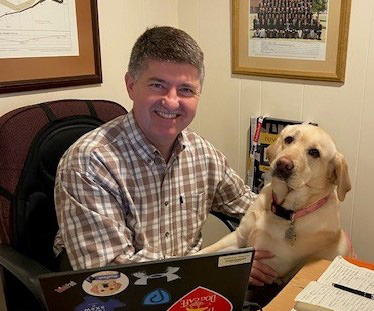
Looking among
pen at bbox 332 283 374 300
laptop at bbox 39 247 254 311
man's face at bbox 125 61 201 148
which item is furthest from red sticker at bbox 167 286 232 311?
man's face at bbox 125 61 201 148

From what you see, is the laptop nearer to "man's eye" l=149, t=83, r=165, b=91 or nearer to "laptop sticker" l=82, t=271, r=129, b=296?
"laptop sticker" l=82, t=271, r=129, b=296

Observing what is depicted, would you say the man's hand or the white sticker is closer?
the white sticker

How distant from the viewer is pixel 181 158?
1400mm

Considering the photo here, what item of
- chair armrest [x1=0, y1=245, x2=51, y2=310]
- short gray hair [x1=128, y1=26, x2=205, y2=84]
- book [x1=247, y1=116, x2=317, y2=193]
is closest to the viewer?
chair armrest [x1=0, y1=245, x2=51, y2=310]

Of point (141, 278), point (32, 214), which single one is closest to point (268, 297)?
point (141, 278)

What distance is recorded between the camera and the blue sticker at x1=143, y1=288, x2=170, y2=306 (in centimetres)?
75

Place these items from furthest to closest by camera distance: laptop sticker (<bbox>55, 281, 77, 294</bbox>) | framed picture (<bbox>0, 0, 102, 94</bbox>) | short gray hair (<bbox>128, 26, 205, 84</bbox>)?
framed picture (<bbox>0, 0, 102, 94</bbox>) → short gray hair (<bbox>128, 26, 205, 84</bbox>) → laptop sticker (<bbox>55, 281, 77, 294</bbox>)

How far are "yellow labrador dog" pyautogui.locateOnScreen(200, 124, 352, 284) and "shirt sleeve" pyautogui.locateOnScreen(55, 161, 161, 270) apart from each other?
17.4 inches

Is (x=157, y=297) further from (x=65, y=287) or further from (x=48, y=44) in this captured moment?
(x=48, y=44)

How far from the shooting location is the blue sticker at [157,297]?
753mm

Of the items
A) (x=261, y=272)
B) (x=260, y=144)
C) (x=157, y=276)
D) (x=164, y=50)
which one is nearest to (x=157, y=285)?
(x=157, y=276)

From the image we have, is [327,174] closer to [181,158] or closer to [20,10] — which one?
[181,158]

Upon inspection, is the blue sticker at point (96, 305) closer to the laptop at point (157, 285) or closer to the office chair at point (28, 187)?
the laptop at point (157, 285)

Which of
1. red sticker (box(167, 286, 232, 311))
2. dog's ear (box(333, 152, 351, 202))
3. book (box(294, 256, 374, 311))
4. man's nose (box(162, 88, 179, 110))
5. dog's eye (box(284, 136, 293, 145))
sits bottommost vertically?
book (box(294, 256, 374, 311))
